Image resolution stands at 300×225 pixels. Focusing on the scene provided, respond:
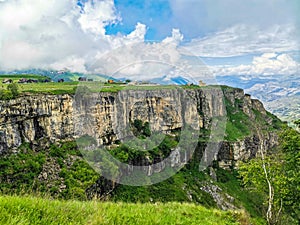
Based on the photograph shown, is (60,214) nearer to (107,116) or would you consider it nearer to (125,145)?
(125,145)

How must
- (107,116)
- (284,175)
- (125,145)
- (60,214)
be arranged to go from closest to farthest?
(60,214) < (284,175) < (125,145) < (107,116)

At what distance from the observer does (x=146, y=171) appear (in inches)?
2616

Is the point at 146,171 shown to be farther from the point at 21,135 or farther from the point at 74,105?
the point at 21,135

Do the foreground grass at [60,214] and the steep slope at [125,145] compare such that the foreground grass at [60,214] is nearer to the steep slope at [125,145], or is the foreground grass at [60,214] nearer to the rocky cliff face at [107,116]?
the steep slope at [125,145]

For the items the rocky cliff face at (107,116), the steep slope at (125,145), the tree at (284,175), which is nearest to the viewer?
the tree at (284,175)

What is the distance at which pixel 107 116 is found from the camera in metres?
64.1

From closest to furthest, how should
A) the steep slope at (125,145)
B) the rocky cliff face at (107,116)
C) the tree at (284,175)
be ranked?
1. the tree at (284,175)
2. the steep slope at (125,145)
3. the rocky cliff face at (107,116)

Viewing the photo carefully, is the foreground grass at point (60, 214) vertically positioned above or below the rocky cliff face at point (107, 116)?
above

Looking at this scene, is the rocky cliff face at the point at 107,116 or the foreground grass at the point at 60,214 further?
the rocky cliff face at the point at 107,116

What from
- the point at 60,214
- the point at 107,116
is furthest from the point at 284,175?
the point at 107,116

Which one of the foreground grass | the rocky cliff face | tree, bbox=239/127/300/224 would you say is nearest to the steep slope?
the rocky cliff face

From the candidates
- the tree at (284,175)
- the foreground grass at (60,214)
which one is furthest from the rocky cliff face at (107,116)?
the foreground grass at (60,214)

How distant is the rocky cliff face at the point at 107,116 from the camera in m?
49.2

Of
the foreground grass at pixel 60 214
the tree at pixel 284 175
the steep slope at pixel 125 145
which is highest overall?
the foreground grass at pixel 60 214
